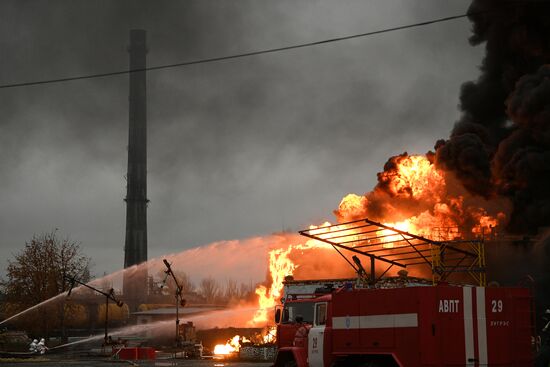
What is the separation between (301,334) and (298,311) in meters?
1.66

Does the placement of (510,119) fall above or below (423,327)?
above

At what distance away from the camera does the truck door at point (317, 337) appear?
18531 mm

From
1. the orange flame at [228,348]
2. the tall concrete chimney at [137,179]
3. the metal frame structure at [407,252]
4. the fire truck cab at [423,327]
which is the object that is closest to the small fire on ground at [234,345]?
the orange flame at [228,348]

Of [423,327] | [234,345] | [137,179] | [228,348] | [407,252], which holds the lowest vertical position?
[228,348]

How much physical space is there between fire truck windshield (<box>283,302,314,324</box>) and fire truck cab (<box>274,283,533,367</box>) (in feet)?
5.31

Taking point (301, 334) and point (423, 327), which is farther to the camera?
point (301, 334)

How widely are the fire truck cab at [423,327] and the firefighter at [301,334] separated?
0.49m

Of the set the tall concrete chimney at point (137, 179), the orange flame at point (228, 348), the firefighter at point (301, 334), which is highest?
the tall concrete chimney at point (137, 179)

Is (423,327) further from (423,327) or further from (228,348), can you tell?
(228,348)

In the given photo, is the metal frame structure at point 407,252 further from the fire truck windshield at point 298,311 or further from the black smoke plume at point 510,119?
the black smoke plume at point 510,119

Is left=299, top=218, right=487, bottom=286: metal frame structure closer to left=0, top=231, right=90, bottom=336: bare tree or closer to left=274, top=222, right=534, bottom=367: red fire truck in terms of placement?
left=274, top=222, right=534, bottom=367: red fire truck

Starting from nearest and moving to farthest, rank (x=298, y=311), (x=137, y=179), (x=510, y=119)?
(x=298, y=311) < (x=510, y=119) < (x=137, y=179)

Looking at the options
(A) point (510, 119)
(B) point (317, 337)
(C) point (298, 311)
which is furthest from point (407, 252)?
(A) point (510, 119)

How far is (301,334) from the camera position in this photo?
19.6 metres
